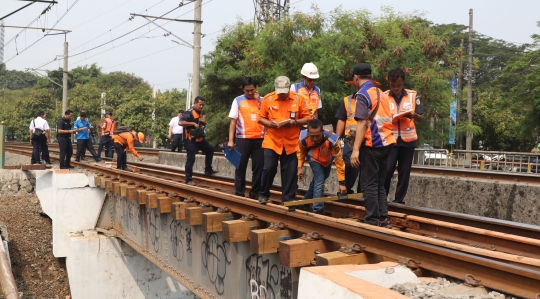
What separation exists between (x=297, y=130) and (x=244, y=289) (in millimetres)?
2062

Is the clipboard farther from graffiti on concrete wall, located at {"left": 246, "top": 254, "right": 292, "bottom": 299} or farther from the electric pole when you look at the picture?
the electric pole

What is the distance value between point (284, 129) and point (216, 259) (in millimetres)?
1684

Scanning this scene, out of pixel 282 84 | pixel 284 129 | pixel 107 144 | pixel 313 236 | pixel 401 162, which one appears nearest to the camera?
pixel 313 236

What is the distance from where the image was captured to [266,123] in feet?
23.2

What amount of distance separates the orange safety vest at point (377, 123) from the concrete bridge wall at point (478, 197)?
305 cm

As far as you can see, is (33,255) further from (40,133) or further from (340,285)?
(340,285)

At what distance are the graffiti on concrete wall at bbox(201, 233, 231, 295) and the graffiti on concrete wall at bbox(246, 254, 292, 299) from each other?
1.99 ft

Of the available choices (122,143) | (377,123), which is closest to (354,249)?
(377,123)

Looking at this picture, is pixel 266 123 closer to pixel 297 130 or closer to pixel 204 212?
pixel 297 130

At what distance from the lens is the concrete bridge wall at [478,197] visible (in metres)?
8.02

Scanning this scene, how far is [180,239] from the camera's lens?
8.24 metres

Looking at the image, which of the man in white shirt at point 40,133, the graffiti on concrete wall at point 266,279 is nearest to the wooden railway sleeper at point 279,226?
the graffiti on concrete wall at point 266,279

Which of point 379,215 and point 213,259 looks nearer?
point 379,215

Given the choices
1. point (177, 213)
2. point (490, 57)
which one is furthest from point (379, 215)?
point (490, 57)
